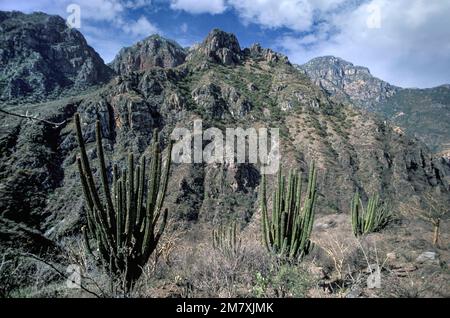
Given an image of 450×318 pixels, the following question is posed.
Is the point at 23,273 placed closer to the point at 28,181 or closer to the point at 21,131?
the point at 28,181

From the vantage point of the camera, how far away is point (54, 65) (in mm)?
92312

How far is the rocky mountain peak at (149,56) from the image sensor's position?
404 ft

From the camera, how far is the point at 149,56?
417 feet

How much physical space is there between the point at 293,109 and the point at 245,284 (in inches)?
2425

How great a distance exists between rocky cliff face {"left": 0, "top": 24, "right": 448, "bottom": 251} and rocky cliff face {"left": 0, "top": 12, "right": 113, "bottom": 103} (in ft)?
59.6

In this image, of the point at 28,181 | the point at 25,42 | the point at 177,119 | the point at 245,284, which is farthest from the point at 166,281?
the point at 25,42

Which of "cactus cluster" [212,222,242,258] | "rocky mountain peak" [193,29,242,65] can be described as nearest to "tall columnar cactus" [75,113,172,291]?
"cactus cluster" [212,222,242,258]

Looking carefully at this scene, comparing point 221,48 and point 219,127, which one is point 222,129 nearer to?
point 219,127

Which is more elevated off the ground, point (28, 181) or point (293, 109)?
point (293, 109)

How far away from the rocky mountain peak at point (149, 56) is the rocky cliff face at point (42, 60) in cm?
1742

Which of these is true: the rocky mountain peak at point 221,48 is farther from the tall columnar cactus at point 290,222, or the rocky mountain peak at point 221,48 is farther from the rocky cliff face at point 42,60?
the tall columnar cactus at point 290,222

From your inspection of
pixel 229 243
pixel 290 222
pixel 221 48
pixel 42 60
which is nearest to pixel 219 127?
pixel 221 48

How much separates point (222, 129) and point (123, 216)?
53.3 meters
